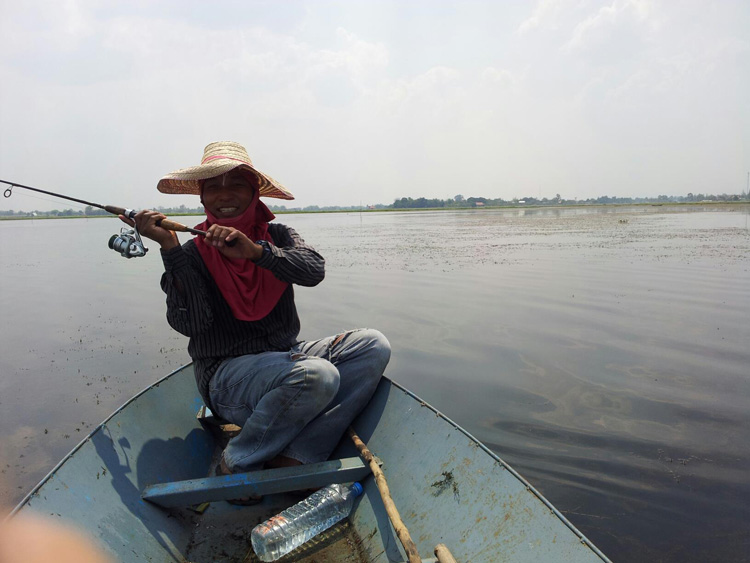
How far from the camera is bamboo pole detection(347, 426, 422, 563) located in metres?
1.91

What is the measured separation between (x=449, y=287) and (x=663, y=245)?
9.93 m

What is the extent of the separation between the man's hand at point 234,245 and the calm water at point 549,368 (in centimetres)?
267

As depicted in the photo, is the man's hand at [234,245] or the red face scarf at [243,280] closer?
the man's hand at [234,245]

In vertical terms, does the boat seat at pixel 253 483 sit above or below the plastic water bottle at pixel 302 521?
above

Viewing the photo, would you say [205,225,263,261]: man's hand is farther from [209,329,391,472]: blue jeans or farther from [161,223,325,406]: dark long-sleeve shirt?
[209,329,391,472]: blue jeans

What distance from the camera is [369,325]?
26.5 ft

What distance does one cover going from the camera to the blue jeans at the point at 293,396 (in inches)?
105

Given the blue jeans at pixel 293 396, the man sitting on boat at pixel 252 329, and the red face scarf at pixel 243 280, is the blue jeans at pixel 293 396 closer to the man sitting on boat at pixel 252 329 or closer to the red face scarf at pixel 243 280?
the man sitting on boat at pixel 252 329

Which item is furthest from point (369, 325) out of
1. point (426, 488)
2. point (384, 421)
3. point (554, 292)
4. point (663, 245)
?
point (663, 245)

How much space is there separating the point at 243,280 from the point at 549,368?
13.7 ft

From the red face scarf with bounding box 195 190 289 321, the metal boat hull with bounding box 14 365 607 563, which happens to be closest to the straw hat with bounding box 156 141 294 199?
the red face scarf with bounding box 195 190 289 321

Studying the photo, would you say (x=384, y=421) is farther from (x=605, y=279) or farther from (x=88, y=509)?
(x=605, y=279)

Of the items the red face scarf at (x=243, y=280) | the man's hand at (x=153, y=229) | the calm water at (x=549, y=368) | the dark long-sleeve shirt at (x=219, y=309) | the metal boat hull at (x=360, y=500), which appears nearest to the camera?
the metal boat hull at (x=360, y=500)

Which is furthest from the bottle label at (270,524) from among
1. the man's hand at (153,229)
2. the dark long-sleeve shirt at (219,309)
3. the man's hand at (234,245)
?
the man's hand at (153,229)
